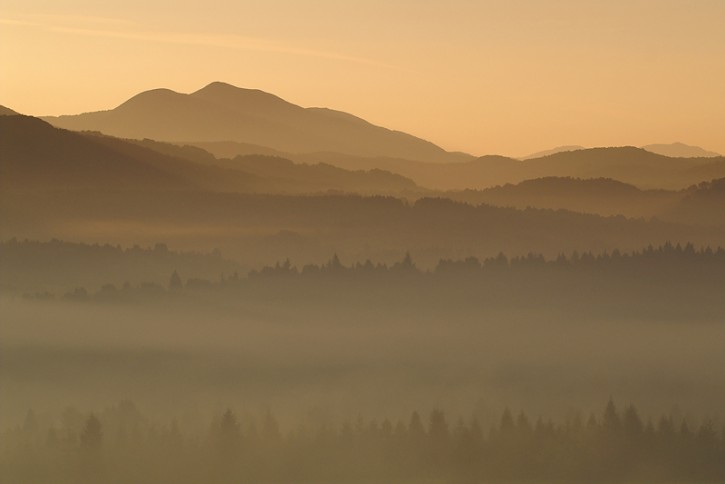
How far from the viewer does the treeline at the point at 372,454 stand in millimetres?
125750

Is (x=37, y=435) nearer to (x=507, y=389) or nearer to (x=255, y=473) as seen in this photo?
(x=255, y=473)

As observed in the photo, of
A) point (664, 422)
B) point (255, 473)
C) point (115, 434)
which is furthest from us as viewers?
point (664, 422)

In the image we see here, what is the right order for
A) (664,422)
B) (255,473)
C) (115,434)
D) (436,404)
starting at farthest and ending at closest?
(436,404) < (664,422) < (115,434) < (255,473)

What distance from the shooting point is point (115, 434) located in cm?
13962

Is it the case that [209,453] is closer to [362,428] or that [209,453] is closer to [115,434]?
[115,434]

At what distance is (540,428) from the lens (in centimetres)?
14588

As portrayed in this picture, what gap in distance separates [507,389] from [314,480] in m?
73.8

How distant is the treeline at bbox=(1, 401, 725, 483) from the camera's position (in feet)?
413

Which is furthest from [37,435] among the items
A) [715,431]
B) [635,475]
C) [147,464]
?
[715,431]

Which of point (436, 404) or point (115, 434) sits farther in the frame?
point (436, 404)

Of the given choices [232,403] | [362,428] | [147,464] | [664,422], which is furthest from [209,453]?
[664,422]

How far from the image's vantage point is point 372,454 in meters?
131

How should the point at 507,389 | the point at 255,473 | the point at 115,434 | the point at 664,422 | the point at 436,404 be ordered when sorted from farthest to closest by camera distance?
the point at 507,389 < the point at 436,404 < the point at 664,422 < the point at 115,434 < the point at 255,473

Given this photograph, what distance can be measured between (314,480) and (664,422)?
57.1m
